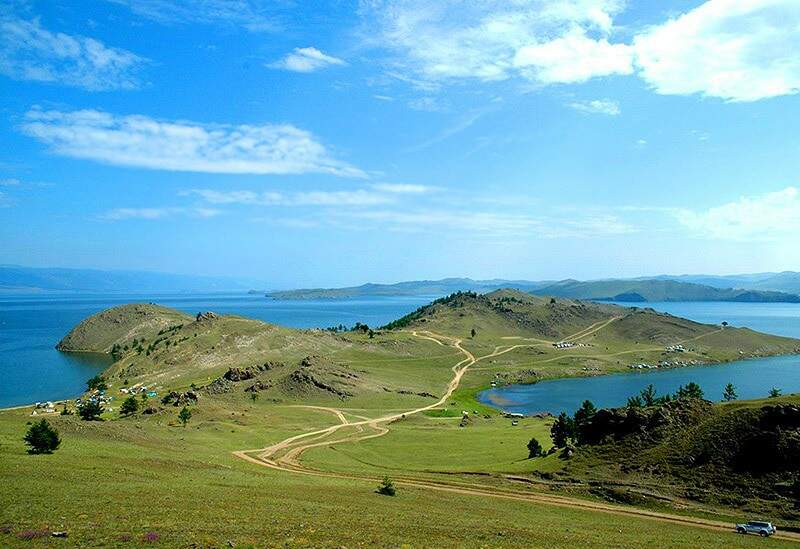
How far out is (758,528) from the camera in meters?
38.2

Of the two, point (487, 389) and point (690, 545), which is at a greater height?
point (690, 545)

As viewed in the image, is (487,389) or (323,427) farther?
(487,389)

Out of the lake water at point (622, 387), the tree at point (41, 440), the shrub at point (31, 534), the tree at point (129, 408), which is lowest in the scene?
the lake water at point (622, 387)

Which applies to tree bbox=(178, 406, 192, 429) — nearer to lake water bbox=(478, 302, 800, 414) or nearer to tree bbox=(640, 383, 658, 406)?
tree bbox=(640, 383, 658, 406)

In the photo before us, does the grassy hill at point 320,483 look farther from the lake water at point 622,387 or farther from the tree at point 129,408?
the lake water at point 622,387

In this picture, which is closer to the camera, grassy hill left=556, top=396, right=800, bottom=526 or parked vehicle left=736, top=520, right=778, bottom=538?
parked vehicle left=736, top=520, right=778, bottom=538

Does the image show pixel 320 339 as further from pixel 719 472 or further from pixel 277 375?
pixel 719 472

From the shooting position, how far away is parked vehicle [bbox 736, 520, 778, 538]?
37.9 meters

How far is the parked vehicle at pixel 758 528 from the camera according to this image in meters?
37.9

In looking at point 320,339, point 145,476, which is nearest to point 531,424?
point 145,476

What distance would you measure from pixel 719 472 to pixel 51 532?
5059 cm

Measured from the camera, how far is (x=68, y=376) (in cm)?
17212

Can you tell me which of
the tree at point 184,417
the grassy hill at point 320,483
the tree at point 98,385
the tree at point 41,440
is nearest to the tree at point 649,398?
the grassy hill at point 320,483

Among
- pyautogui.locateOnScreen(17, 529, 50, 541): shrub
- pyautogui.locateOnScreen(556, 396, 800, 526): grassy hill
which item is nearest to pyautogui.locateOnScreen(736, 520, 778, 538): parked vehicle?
pyautogui.locateOnScreen(556, 396, 800, 526): grassy hill
